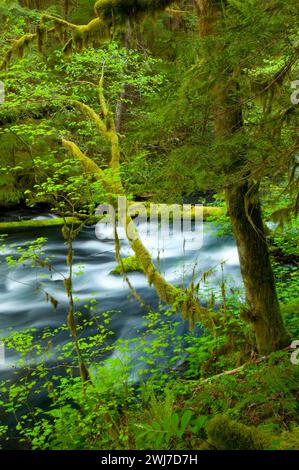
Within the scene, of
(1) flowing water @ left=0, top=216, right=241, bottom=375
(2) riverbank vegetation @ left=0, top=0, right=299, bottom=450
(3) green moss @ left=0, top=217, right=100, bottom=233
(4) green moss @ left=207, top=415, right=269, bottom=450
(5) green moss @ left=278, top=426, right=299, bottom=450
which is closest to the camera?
(4) green moss @ left=207, top=415, right=269, bottom=450

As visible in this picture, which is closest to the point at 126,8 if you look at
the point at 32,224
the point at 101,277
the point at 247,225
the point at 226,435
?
the point at 247,225

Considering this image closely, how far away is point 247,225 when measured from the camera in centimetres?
434

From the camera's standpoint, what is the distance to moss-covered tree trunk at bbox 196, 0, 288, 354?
137 inches

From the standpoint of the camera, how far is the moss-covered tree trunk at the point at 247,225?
137 inches

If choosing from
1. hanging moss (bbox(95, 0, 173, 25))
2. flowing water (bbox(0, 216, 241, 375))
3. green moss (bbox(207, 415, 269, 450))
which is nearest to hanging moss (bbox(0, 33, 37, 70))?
hanging moss (bbox(95, 0, 173, 25))

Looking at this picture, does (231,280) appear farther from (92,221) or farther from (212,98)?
(92,221)

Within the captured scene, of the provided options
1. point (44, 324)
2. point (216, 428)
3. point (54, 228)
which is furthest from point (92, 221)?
point (216, 428)

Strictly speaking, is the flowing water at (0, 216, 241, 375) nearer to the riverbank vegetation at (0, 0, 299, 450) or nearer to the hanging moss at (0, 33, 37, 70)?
the riverbank vegetation at (0, 0, 299, 450)

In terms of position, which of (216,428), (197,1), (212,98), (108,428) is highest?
(197,1)

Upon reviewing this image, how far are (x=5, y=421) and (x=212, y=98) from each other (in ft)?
15.2

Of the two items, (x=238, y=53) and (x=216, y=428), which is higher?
(x=238, y=53)

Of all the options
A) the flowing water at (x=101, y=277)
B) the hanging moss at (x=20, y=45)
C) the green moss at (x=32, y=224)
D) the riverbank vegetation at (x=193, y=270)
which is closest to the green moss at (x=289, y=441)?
the riverbank vegetation at (x=193, y=270)

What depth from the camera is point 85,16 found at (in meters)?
18.3

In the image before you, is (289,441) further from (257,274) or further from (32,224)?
(32,224)
